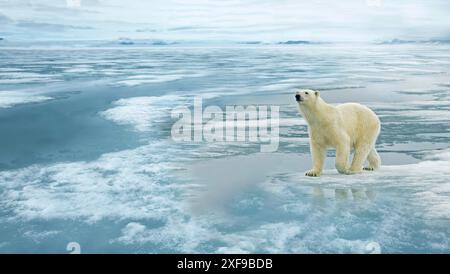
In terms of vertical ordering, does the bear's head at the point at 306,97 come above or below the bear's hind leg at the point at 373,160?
above

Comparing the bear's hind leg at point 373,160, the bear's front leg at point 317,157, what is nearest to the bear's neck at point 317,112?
the bear's front leg at point 317,157

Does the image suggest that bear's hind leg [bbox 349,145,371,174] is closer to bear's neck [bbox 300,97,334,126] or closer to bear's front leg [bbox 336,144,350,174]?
bear's front leg [bbox 336,144,350,174]

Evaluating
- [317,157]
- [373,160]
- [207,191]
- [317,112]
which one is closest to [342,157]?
[317,157]

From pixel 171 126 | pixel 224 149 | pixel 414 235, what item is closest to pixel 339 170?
pixel 414 235

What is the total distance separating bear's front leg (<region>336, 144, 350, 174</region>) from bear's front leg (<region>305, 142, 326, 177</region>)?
0.46 ft

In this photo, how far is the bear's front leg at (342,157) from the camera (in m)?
4.39

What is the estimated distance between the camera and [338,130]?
435 centimetres

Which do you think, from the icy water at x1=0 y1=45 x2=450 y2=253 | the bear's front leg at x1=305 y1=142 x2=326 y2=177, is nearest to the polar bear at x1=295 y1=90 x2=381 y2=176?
the bear's front leg at x1=305 y1=142 x2=326 y2=177

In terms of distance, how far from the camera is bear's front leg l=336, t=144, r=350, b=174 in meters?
4.39

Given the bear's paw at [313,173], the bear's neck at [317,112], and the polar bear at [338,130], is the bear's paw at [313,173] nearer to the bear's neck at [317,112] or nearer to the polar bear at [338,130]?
the polar bear at [338,130]

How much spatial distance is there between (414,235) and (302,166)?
188cm

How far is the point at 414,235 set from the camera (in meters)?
3.35

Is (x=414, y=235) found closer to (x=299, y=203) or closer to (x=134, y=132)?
(x=299, y=203)

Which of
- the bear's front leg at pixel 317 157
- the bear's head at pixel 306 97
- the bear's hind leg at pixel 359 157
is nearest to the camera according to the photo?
the bear's head at pixel 306 97
